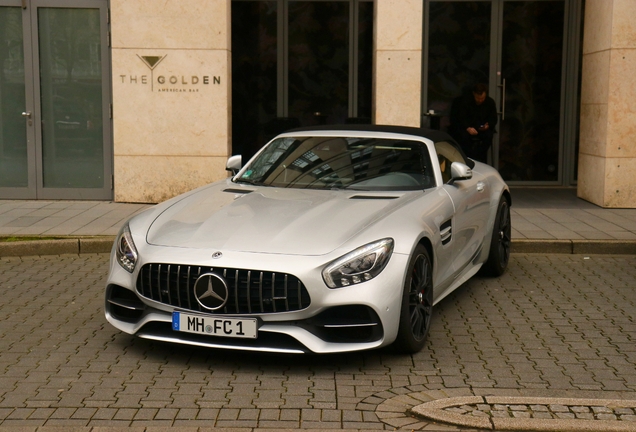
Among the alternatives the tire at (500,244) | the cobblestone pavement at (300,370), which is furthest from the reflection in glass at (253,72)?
the cobblestone pavement at (300,370)

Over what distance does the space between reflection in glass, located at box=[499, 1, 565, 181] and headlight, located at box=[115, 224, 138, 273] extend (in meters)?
10.8

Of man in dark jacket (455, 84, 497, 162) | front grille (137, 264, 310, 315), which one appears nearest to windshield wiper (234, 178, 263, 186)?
front grille (137, 264, 310, 315)

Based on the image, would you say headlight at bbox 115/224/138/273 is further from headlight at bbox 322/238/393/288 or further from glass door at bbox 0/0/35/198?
glass door at bbox 0/0/35/198

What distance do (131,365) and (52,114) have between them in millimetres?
8170

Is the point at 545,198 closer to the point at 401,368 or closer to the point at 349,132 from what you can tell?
the point at 349,132

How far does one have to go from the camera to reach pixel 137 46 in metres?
12.8

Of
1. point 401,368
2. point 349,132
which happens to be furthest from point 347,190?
point 401,368

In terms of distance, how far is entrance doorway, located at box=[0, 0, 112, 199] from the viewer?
1316cm

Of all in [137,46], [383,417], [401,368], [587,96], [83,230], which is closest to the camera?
[383,417]

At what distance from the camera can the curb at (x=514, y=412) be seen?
4.73 m

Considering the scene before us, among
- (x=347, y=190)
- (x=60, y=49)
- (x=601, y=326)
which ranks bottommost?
(x=601, y=326)

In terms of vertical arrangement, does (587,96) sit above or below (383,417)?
above

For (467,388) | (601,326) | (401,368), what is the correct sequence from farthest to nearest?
(601,326), (401,368), (467,388)

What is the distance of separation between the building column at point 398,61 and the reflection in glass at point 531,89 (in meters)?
3.63
